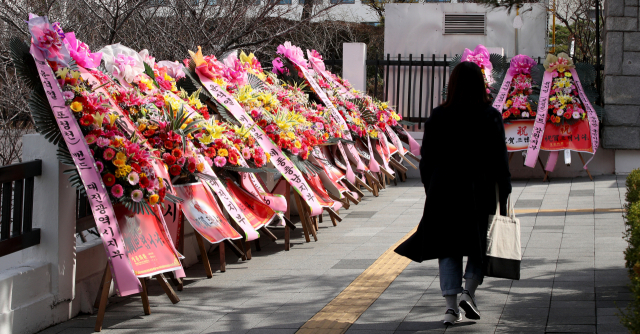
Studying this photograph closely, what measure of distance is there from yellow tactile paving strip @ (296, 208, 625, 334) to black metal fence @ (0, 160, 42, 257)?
1831 millimetres

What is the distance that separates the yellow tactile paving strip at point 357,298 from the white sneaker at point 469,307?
2.23 feet

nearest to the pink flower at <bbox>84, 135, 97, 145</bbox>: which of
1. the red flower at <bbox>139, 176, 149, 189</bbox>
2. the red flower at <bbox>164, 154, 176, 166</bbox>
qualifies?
the red flower at <bbox>139, 176, 149, 189</bbox>

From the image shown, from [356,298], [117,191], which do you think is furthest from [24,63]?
[356,298]

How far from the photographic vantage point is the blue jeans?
13.4 feet

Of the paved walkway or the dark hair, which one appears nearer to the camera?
the dark hair

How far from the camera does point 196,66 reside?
20.7 ft

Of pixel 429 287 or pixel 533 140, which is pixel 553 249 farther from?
pixel 533 140

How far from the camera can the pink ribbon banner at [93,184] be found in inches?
165

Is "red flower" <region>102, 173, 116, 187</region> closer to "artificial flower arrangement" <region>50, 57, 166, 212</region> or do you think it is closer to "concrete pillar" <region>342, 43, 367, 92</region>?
"artificial flower arrangement" <region>50, 57, 166, 212</region>

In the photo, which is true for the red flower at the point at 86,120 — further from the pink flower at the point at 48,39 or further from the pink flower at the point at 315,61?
the pink flower at the point at 315,61

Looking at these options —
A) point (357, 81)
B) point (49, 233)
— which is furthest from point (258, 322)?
point (357, 81)

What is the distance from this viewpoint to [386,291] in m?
4.90

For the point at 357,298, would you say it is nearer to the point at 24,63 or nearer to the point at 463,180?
the point at 463,180

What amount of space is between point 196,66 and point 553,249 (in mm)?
3644
